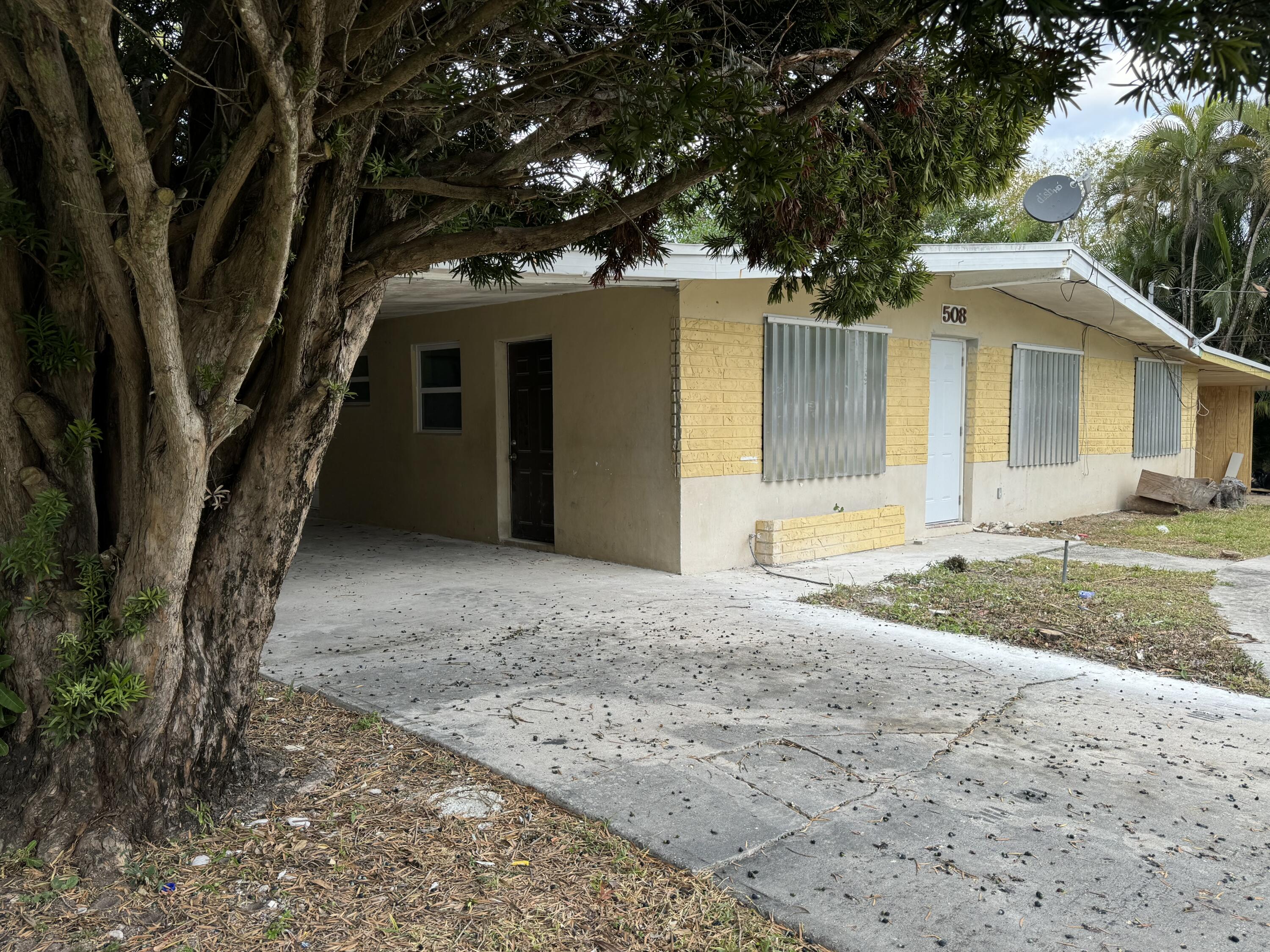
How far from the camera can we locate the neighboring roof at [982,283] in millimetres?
7934

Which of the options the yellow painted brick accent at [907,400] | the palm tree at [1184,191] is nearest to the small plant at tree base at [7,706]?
the yellow painted brick accent at [907,400]

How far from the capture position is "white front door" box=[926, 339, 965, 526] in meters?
11.7

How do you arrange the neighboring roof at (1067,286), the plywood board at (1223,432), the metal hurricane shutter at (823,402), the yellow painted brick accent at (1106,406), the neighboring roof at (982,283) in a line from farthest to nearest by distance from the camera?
1. the plywood board at (1223,432)
2. the yellow painted brick accent at (1106,406)
3. the neighboring roof at (1067,286)
4. the metal hurricane shutter at (823,402)
5. the neighboring roof at (982,283)

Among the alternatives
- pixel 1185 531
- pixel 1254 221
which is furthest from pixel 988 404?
pixel 1254 221

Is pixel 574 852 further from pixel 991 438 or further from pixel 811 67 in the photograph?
pixel 991 438

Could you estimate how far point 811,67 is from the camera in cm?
450

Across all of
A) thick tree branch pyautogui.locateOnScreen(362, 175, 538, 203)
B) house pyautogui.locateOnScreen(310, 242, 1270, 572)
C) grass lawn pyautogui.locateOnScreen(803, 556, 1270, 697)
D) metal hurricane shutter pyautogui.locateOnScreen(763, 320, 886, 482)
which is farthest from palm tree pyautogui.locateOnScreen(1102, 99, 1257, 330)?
thick tree branch pyautogui.locateOnScreen(362, 175, 538, 203)

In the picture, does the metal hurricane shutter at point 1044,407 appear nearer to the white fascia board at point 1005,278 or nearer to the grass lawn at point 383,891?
the white fascia board at point 1005,278

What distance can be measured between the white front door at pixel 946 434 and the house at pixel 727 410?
0.03 metres

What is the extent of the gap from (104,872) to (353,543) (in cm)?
826

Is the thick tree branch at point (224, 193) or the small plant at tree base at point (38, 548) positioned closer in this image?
the thick tree branch at point (224, 193)

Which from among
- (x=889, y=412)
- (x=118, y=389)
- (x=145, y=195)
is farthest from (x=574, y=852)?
(x=889, y=412)

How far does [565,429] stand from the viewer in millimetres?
9773

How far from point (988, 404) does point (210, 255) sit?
11.0m
